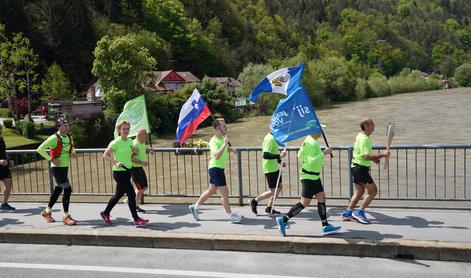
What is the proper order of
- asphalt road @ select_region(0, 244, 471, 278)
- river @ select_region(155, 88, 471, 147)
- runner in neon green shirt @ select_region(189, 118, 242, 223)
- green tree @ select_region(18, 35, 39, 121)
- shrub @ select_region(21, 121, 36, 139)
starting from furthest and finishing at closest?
green tree @ select_region(18, 35, 39, 121) → shrub @ select_region(21, 121, 36, 139) → river @ select_region(155, 88, 471, 147) → runner in neon green shirt @ select_region(189, 118, 242, 223) → asphalt road @ select_region(0, 244, 471, 278)

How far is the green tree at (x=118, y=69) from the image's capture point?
49.8m

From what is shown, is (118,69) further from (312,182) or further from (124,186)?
(312,182)

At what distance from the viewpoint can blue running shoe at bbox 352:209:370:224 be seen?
7.77 metres

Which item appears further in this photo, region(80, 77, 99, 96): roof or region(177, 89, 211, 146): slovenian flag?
region(80, 77, 99, 96): roof

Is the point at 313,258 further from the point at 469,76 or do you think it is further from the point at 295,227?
the point at 469,76

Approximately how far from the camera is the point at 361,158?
309 inches

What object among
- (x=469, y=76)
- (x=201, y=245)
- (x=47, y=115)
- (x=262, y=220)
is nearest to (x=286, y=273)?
(x=201, y=245)

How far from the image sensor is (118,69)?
164 feet

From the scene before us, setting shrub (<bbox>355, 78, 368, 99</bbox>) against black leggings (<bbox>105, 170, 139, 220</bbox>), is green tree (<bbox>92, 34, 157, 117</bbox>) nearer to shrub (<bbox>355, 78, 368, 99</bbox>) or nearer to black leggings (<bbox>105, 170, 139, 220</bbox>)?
black leggings (<bbox>105, 170, 139, 220</bbox>)

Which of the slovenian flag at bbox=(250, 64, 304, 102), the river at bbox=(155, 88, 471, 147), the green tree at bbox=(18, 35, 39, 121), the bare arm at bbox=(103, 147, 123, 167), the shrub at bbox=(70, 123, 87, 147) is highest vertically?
the green tree at bbox=(18, 35, 39, 121)

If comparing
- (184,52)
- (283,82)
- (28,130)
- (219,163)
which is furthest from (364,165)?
(184,52)

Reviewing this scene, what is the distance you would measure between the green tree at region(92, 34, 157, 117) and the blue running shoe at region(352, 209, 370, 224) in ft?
143

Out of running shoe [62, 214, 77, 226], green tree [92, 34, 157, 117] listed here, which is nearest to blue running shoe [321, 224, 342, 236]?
running shoe [62, 214, 77, 226]

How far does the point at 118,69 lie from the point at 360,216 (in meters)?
44.7
